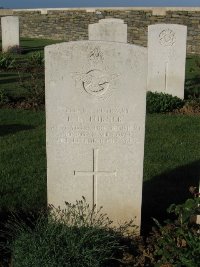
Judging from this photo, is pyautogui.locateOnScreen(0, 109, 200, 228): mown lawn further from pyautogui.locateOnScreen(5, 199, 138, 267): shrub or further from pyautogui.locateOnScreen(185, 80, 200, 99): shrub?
pyautogui.locateOnScreen(185, 80, 200, 99): shrub

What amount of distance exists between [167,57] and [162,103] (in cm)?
99

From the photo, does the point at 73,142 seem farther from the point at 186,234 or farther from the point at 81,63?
the point at 186,234

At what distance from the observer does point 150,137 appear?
7219mm

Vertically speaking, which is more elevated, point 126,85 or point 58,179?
point 126,85

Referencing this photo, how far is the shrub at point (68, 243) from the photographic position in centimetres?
334

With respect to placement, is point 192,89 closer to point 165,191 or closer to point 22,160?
point 22,160

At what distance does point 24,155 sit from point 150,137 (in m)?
2.03

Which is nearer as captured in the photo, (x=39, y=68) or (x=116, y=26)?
(x=116, y=26)

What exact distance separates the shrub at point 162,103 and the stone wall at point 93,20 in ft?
29.4

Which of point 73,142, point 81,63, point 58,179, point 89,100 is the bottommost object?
point 58,179

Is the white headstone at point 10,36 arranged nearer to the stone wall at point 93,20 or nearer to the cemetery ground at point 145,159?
the stone wall at point 93,20

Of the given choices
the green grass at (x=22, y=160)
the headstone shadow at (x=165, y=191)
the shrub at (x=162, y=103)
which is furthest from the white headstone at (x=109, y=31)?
the headstone shadow at (x=165, y=191)

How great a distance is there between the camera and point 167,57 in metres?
9.32

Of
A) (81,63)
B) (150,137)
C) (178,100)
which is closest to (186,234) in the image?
(81,63)
